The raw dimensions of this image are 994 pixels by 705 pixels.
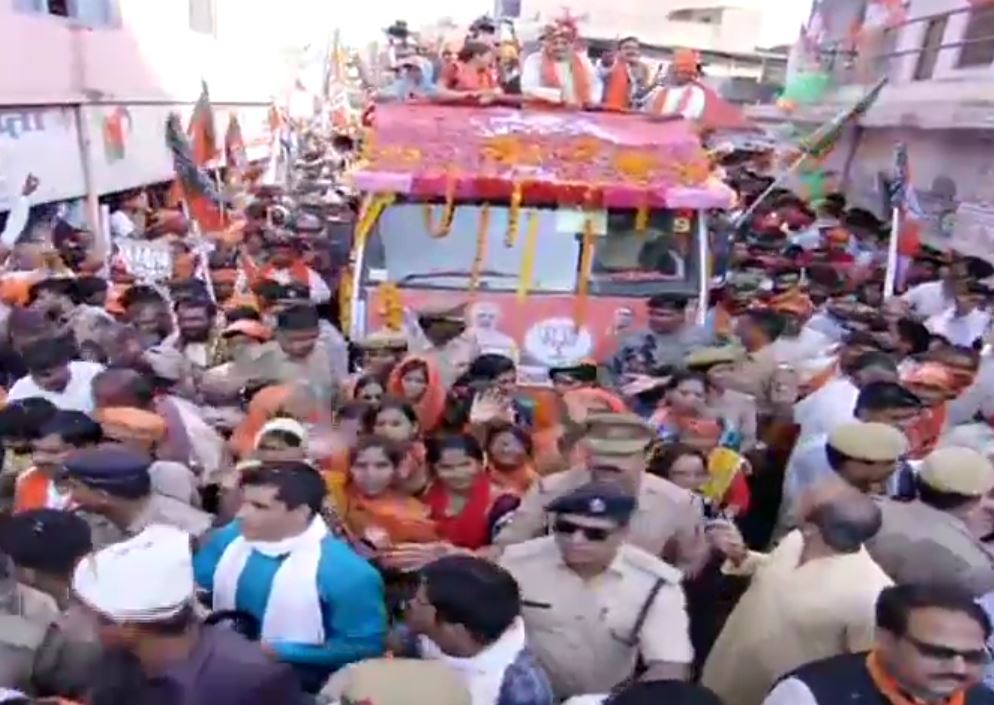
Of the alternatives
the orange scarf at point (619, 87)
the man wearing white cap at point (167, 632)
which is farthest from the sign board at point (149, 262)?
the man wearing white cap at point (167, 632)

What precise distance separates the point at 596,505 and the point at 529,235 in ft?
15.2

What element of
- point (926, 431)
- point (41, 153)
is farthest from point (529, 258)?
point (41, 153)

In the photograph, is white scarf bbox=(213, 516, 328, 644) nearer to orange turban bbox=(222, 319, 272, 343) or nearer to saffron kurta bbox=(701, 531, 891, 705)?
saffron kurta bbox=(701, 531, 891, 705)

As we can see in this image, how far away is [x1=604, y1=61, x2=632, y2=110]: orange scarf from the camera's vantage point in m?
11.7

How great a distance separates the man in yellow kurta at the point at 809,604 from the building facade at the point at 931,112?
34.9ft

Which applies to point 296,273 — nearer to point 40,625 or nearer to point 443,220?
point 443,220

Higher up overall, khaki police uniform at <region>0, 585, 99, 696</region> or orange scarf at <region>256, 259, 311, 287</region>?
khaki police uniform at <region>0, 585, 99, 696</region>

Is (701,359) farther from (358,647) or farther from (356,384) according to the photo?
(358,647)

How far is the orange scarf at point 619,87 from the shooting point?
11680 mm

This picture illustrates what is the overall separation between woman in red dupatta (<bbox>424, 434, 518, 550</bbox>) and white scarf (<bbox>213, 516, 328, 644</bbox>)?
3.91 ft

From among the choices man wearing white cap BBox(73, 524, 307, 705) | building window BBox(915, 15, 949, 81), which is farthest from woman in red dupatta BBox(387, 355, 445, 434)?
building window BBox(915, 15, 949, 81)

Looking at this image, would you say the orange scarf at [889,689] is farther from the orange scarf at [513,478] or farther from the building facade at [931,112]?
the building facade at [931,112]

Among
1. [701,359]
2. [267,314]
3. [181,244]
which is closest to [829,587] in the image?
[701,359]

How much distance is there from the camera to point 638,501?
179 inches
